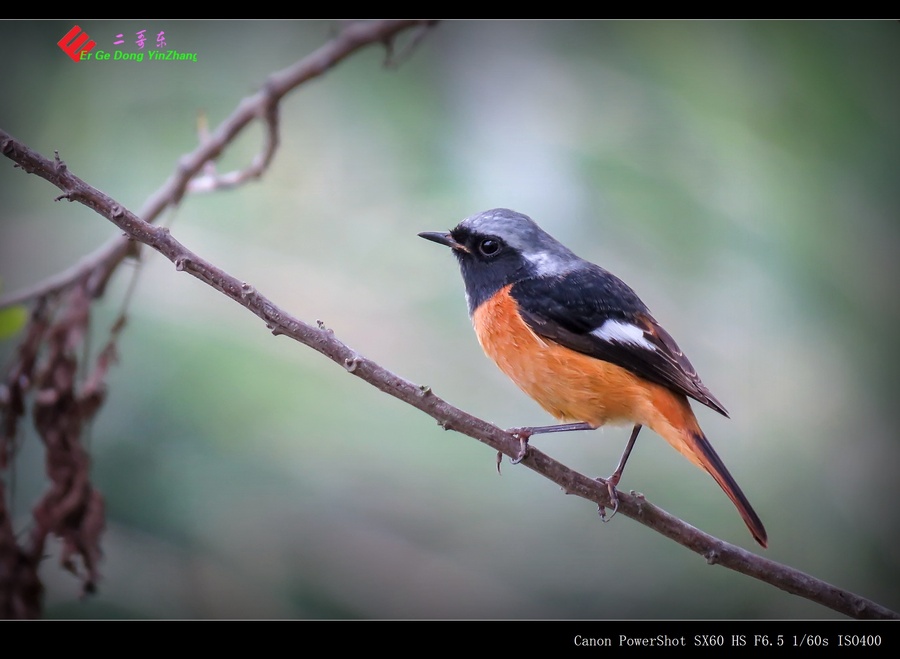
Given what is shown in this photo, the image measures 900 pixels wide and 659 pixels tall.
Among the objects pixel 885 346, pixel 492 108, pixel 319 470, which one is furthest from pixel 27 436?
pixel 885 346

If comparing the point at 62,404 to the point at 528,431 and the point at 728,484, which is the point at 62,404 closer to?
the point at 528,431

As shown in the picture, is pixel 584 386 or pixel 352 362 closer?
pixel 352 362

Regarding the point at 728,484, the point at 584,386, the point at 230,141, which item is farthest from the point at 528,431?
the point at 230,141

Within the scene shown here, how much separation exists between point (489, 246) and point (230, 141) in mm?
944

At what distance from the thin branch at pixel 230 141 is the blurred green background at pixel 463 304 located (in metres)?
0.30

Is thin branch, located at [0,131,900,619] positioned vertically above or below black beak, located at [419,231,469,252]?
below

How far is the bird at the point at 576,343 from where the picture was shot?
2244 millimetres

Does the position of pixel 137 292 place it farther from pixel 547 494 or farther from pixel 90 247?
pixel 547 494

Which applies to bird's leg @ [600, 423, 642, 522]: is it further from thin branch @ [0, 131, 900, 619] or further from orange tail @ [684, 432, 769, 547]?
orange tail @ [684, 432, 769, 547]

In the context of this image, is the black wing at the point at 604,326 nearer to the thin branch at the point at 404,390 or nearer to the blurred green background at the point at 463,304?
the thin branch at the point at 404,390

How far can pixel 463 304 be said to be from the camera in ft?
10.8

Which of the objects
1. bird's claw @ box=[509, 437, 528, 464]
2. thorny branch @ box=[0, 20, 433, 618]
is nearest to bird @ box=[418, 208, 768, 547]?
bird's claw @ box=[509, 437, 528, 464]

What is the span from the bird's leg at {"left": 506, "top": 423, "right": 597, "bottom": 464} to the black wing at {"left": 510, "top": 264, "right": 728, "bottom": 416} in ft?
0.81

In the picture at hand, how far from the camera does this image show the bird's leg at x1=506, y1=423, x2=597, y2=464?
1961 millimetres
